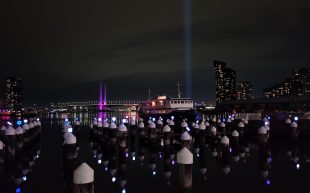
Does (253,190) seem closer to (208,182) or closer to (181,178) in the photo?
(208,182)

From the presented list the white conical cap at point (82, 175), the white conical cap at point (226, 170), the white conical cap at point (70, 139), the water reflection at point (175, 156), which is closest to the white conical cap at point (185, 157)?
the water reflection at point (175, 156)

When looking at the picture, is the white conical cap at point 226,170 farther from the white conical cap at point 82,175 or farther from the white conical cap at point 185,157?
the white conical cap at point 82,175

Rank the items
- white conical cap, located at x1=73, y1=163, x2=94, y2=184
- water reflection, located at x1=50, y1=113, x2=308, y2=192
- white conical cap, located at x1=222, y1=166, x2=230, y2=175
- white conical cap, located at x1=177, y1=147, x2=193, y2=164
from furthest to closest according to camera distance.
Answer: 1. white conical cap, located at x1=222, y1=166, x2=230, y2=175
2. water reflection, located at x1=50, y1=113, x2=308, y2=192
3. white conical cap, located at x1=177, y1=147, x2=193, y2=164
4. white conical cap, located at x1=73, y1=163, x2=94, y2=184

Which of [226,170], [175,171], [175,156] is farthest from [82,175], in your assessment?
[175,156]

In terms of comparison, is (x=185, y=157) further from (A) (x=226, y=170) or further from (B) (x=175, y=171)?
(A) (x=226, y=170)

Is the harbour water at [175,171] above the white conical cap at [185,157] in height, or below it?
below

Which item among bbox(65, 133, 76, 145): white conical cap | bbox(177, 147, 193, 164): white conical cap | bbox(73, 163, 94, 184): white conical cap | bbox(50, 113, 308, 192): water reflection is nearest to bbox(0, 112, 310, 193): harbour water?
bbox(50, 113, 308, 192): water reflection

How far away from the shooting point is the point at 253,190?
42.0ft

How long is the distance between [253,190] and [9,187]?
10.6m

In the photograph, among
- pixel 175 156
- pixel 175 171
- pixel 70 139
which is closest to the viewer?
pixel 70 139

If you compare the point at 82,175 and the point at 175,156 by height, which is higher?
the point at 82,175

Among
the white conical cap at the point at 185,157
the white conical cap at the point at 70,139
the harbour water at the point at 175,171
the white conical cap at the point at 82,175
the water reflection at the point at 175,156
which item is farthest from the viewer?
the water reflection at the point at 175,156

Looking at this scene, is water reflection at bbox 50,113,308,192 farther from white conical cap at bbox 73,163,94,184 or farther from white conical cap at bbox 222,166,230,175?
white conical cap at bbox 73,163,94,184

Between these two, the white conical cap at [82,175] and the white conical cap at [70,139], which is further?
the white conical cap at [70,139]
